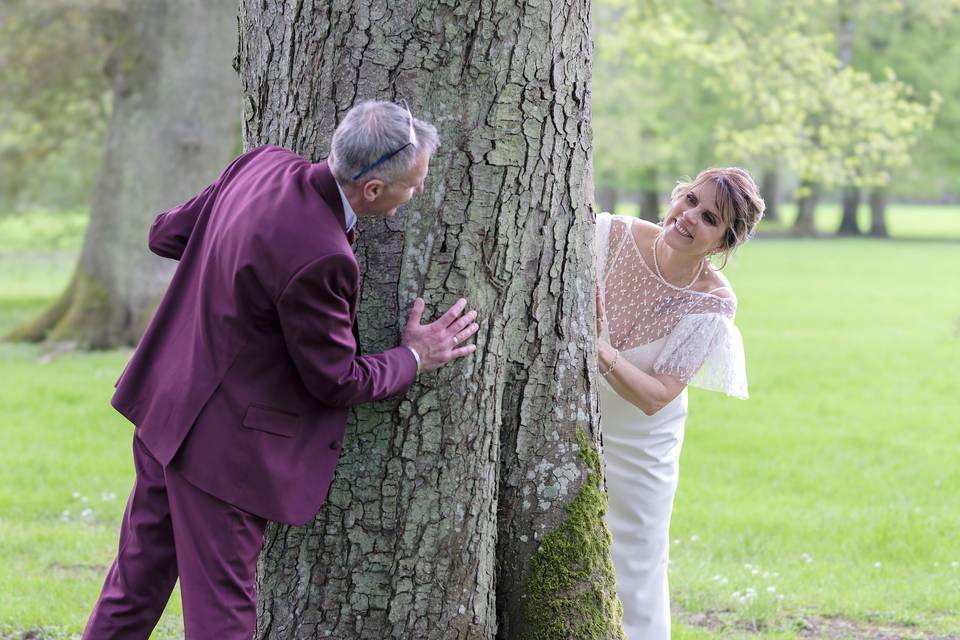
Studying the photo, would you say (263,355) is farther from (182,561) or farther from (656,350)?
(656,350)

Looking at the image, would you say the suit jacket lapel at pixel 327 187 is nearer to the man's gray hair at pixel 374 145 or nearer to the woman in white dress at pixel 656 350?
the man's gray hair at pixel 374 145

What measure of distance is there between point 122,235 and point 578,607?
1030cm

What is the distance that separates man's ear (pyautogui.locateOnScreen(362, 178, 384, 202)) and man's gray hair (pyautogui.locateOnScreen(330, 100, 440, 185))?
12 mm

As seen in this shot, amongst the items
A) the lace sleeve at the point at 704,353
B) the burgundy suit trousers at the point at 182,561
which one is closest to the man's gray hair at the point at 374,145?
the burgundy suit trousers at the point at 182,561

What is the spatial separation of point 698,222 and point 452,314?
134 cm

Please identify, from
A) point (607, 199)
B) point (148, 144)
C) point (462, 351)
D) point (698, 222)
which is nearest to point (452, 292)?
point (462, 351)

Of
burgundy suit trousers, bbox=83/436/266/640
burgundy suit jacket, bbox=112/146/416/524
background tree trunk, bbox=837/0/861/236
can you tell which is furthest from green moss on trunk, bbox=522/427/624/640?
background tree trunk, bbox=837/0/861/236

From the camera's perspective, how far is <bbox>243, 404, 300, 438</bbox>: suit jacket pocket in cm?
303

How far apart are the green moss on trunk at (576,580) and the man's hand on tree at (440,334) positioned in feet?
1.90

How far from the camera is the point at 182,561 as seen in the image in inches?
122

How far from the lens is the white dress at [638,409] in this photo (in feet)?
14.4

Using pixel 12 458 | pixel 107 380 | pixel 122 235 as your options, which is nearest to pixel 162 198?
pixel 122 235

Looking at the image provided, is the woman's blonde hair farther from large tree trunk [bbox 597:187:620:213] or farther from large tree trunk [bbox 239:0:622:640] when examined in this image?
large tree trunk [bbox 597:187:620:213]

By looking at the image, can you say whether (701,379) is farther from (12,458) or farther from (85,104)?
(85,104)
